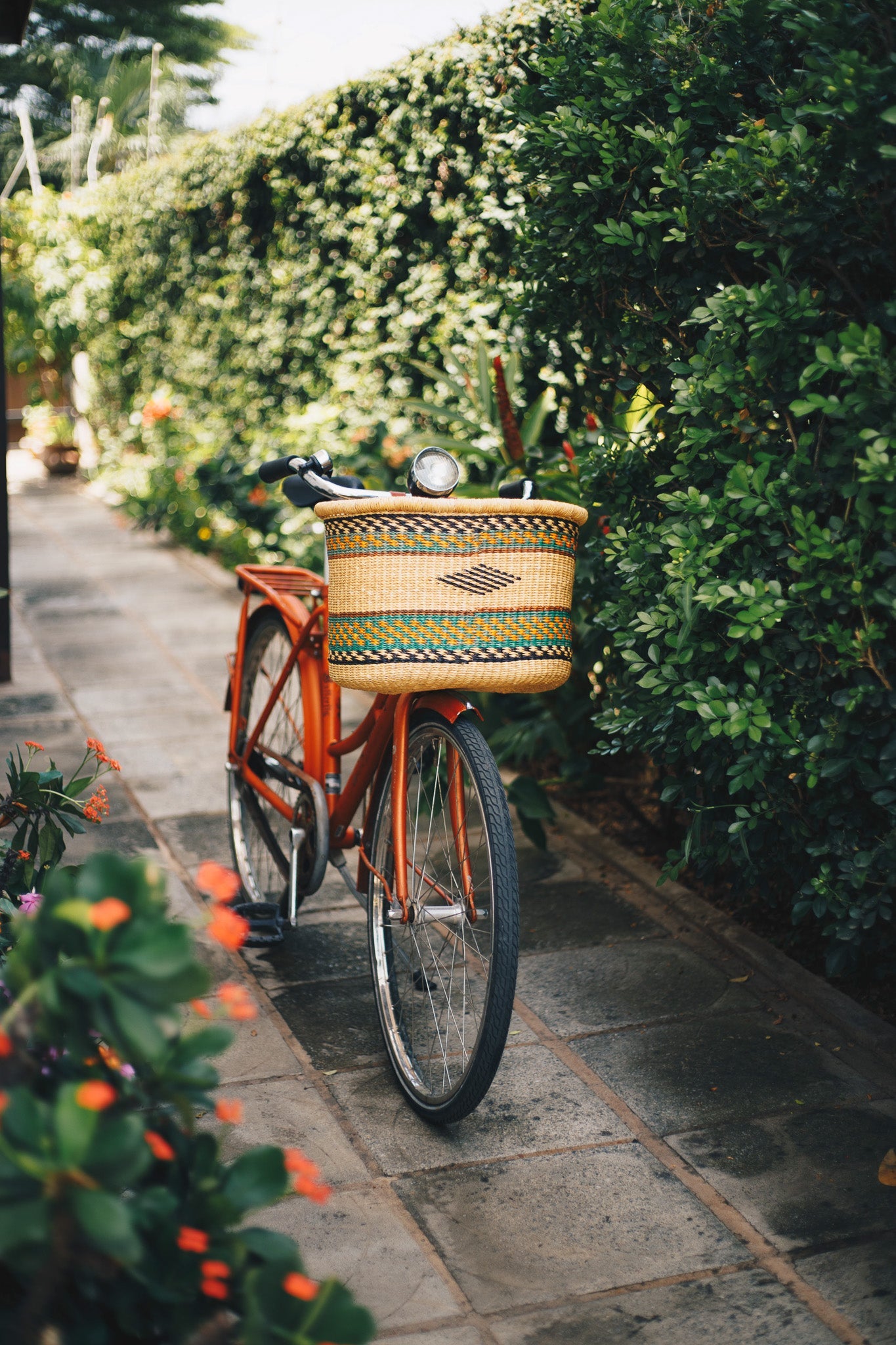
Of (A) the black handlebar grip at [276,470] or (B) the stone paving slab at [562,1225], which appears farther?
(A) the black handlebar grip at [276,470]

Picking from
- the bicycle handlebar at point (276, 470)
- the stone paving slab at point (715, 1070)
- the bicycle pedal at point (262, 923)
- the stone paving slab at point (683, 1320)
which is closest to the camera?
the stone paving slab at point (683, 1320)

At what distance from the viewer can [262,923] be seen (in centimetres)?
322

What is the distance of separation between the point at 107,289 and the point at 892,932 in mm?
11105

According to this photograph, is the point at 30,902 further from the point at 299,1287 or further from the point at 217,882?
the point at 299,1287

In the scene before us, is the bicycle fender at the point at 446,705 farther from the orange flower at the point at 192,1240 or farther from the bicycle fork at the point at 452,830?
the orange flower at the point at 192,1240

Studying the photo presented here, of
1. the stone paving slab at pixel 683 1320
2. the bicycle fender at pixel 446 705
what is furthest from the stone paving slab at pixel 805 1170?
the bicycle fender at pixel 446 705

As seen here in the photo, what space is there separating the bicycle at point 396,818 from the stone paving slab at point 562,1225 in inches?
7.1

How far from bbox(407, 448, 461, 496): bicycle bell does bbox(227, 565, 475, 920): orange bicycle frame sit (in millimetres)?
425

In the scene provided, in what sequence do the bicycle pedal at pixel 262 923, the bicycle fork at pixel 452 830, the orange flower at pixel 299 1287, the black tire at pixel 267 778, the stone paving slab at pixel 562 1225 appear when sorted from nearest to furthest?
1. the orange flower at pixel 299 1287
2. the stone paving slab at pixel 562 1225
3. the bicycle fork at pixel 452 830
4. the bicycle pedal at pixel 262 923
5. the black tire at pixel 267 778

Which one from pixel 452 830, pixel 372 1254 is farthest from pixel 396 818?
pixel 372 1254

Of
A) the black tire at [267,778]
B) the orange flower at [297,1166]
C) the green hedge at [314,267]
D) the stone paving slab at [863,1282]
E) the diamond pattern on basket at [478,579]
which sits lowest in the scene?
the stone paving slab at [863,1282]

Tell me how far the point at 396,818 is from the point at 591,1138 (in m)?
0.76

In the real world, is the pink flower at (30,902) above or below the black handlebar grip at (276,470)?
below

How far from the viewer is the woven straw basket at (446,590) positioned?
2.34 metres
